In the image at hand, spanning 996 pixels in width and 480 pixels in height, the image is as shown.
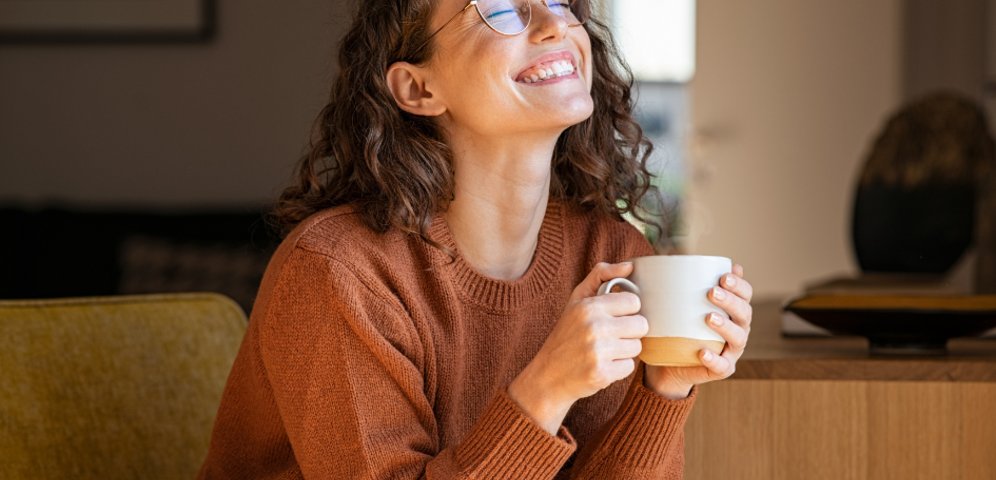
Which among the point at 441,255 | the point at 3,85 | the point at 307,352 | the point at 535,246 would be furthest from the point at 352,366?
the point at 3,85

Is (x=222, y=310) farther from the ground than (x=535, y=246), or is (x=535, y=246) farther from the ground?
(x=535, y=246)

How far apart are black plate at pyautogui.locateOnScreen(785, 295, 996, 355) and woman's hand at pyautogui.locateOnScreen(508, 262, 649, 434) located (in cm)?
38

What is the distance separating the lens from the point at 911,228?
3.21 meters

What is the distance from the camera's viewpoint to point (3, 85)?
3545mm

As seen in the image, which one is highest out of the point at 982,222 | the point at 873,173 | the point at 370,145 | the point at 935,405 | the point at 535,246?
the point at 370,145

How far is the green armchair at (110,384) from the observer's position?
125 centimetres

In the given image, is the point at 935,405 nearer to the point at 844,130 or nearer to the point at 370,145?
the point at 370,145

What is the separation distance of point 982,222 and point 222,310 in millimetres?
2815

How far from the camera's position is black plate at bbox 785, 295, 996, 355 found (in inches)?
49.2

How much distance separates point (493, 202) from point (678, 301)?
0.34m

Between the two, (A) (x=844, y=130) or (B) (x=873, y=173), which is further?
(A) (x=844, y=130)

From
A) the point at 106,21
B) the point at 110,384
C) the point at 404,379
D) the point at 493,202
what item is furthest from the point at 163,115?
the point at 404,379

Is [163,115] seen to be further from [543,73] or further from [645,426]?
[645,426]

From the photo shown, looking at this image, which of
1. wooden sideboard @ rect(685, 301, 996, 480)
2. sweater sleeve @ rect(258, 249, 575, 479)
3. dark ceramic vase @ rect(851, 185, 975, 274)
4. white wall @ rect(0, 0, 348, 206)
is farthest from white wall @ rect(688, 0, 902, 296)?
sweater sleeve @ rect(258, 249, 575, 479)
